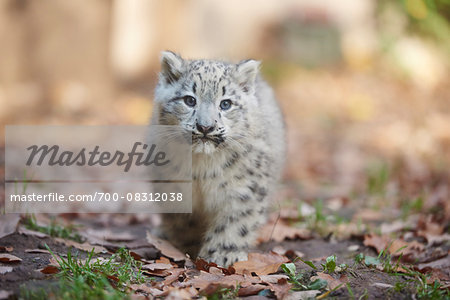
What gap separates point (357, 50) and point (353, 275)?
1485cm

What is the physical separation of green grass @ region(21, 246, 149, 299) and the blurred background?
2572mm

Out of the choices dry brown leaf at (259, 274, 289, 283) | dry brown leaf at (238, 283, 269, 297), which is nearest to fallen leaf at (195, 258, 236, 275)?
dry brown leaf at (259, 274, 289, 283)

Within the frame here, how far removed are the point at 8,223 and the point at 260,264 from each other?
2.52 meters

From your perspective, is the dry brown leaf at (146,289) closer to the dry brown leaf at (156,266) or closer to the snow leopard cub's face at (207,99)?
the dry brown leaf at (156,266)

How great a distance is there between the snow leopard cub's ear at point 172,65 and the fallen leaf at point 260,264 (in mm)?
1985

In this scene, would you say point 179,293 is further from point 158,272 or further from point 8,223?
point 8,223

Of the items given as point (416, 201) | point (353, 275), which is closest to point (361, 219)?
point (416, 201)

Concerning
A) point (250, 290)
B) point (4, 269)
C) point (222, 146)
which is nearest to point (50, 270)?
point (4, 269)

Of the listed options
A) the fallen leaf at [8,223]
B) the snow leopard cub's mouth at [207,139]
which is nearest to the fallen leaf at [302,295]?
the snow leopard cub's mouth at [207,139]

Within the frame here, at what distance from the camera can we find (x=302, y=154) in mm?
11328

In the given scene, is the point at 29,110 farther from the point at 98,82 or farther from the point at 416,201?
the point at 416,201

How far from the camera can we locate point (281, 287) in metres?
4.16

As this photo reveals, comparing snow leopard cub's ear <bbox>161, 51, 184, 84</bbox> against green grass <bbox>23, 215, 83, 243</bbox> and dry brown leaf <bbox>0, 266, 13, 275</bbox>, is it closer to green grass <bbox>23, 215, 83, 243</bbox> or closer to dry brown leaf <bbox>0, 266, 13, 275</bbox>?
green grass <bbox>23, 215, 83, 243</bbox>

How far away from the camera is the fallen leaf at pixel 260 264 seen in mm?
4637
